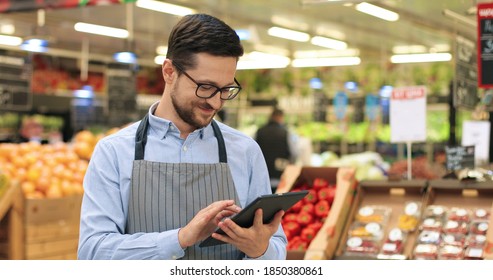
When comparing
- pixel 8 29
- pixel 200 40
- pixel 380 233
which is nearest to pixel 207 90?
pixel 200 40

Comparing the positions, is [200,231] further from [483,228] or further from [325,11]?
[325,11]

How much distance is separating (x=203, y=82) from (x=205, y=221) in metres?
0.40

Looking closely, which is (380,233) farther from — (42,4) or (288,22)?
(288,22)

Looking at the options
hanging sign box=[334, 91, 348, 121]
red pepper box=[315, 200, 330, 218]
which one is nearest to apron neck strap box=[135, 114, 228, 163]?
red pepper box=[315, 200, 330, 218]

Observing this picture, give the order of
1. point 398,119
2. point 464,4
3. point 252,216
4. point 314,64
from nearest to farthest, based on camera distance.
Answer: point 252,216 < point 398,119 < point 464,4 < point 314,64

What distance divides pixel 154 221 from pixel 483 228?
7.70 feet

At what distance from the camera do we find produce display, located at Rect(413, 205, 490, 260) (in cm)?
372

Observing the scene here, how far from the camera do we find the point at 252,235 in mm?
1863

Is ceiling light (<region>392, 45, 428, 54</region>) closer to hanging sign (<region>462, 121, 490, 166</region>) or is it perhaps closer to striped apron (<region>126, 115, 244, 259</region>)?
hanging sign (<region>462, 121, 490, 166</region>)

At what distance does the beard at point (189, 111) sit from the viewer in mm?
1995

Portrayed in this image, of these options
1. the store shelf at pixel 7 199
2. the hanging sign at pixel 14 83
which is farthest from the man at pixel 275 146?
the store shelf at pixel 7 199

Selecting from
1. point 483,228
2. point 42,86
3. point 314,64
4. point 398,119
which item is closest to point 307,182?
point 398,119

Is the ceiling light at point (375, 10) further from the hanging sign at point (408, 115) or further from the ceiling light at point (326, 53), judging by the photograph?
the ceiling light at point (326, 53)

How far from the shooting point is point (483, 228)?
379 cm
